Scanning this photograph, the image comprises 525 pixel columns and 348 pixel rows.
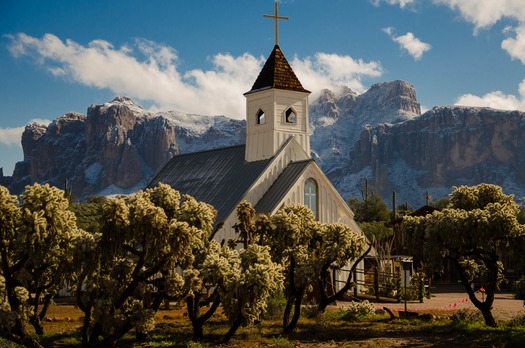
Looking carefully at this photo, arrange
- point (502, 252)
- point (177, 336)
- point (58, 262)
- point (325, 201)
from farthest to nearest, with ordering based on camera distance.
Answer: point (325, 201)
point (502, 252)
point (177, 336)
point (58, 262)

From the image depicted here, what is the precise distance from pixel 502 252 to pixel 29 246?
616 inches

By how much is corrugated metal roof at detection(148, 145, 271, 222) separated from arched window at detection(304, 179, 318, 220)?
2588mm

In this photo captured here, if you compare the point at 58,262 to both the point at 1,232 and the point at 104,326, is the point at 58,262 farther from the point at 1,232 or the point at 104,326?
the point at 104,326

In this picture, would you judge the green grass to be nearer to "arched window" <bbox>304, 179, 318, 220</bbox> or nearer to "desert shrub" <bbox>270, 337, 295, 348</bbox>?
"desert shrub" <bbox>270, 337, 295, 348</bbox>

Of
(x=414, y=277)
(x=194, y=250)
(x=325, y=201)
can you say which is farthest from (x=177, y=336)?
(x=414, y=277)

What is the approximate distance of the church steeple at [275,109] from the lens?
3922cm

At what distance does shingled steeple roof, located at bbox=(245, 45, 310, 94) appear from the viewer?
39.8 meters

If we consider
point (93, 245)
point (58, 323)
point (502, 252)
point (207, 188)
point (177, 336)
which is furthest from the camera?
point (207, 188)

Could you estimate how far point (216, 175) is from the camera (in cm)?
4150

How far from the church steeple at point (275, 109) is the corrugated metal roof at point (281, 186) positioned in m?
1.70

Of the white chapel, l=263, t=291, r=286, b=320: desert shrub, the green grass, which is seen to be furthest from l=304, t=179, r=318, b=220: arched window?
the green grass

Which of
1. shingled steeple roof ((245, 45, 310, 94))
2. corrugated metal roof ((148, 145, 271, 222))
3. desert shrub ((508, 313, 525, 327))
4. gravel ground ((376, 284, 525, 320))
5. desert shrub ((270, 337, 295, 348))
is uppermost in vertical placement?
shingled steeple roof ((245, 45, 310, 94))

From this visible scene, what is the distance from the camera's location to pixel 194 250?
70.6 feet

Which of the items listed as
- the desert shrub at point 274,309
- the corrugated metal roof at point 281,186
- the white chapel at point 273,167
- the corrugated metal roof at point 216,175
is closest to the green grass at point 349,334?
the desert shrub at point 274,309
